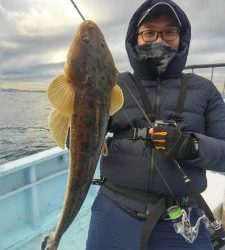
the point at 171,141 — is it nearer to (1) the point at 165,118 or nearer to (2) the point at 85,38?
(1) the point at 165,118

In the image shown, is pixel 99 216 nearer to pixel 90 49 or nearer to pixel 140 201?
pixel 140 201

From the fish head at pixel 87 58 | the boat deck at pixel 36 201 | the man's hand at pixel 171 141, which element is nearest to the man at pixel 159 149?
the man's hand at pixel 171 141

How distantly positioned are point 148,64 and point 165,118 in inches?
21.4

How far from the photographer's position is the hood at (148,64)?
3104 mm

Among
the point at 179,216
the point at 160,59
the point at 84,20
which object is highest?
the point at 84,20

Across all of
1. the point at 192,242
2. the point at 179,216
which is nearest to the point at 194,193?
the point at 179,216

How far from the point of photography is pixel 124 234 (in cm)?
288

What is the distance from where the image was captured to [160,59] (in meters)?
3.00

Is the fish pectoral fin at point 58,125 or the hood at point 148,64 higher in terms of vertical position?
the hood at point 148,64

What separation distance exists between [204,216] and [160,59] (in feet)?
4.79

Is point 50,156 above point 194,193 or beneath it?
beneath

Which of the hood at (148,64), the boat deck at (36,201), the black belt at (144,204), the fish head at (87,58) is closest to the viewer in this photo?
the fish head at (87,58)

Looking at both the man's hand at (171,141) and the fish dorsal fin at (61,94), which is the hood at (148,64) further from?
the fish dorsal fin at (61,94)

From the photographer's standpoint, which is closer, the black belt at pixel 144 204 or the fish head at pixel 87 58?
the fish head at pixel 87 58
